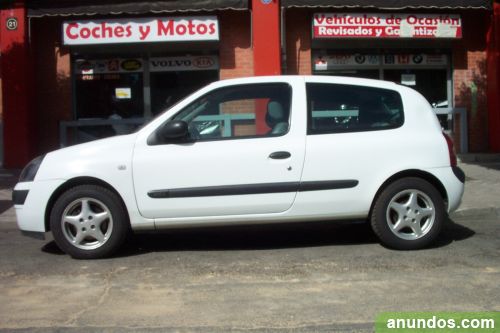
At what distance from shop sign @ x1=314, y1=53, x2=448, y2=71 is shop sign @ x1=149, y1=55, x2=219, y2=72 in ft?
7.00

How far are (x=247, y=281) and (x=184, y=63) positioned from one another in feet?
26.2

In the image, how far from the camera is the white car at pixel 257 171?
5.80 meters

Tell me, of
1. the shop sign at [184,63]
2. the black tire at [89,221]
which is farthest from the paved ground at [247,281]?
the shop sign at [184,63]

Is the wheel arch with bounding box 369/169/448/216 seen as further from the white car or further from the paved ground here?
the paved ground

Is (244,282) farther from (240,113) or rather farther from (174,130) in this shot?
(240,113)

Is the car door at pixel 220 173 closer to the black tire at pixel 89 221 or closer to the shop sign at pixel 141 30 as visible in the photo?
the black tire at pixel 89 221

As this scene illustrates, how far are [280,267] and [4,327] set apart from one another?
2410 millimetres

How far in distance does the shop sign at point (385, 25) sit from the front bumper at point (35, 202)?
745 centimetres

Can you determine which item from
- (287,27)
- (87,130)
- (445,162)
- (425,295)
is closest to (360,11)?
(287,27)

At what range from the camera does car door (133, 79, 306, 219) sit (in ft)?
19.0

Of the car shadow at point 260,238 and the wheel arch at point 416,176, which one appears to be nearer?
the wheel arch at point 416,176

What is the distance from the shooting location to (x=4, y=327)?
423cm

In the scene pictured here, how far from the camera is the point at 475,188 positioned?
370 inches

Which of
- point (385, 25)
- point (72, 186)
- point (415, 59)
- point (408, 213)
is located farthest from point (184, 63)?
point (408, 213)
